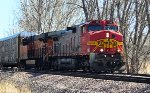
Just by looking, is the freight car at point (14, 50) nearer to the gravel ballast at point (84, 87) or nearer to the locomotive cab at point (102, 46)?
the locomotive cab at point (102, 46)

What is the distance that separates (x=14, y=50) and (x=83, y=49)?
14920 mm

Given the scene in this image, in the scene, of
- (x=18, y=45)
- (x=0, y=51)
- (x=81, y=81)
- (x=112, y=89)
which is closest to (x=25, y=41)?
(x=18, y=45)

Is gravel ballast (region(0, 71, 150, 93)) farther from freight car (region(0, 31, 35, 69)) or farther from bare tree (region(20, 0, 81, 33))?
bare tree (region(20, 0, 81, 33))

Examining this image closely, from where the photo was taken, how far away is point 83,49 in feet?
70.6

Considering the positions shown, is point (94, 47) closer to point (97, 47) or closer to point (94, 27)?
point (97, 47)

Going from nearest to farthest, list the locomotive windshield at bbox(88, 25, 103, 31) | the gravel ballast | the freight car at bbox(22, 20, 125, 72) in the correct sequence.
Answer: the gravel ballast, the freight car at bbox(22, 20, 125, 72), the locomotive windshield at bbox(88, 25, 103, 31)

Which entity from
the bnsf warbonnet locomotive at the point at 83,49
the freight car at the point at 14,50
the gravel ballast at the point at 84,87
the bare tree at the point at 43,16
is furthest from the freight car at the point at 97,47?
the bare tree at the point at 43,16

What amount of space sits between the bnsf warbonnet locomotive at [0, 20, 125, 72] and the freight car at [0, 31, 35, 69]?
240cm

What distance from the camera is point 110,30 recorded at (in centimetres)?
2141

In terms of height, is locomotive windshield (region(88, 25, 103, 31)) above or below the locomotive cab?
above

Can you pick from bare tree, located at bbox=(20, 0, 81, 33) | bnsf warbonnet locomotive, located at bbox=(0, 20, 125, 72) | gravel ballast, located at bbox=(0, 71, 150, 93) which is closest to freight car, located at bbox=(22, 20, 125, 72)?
bnsf warbonnet locomotive, located at bbox=(0, 20, 125, 72)

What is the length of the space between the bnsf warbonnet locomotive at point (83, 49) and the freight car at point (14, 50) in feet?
7.88

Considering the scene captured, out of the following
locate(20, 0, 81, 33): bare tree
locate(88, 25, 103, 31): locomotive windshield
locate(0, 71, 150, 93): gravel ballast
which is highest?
locate(20, 0, 81, 33): bare tree

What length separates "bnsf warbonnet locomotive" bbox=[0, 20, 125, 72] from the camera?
20.6 m
